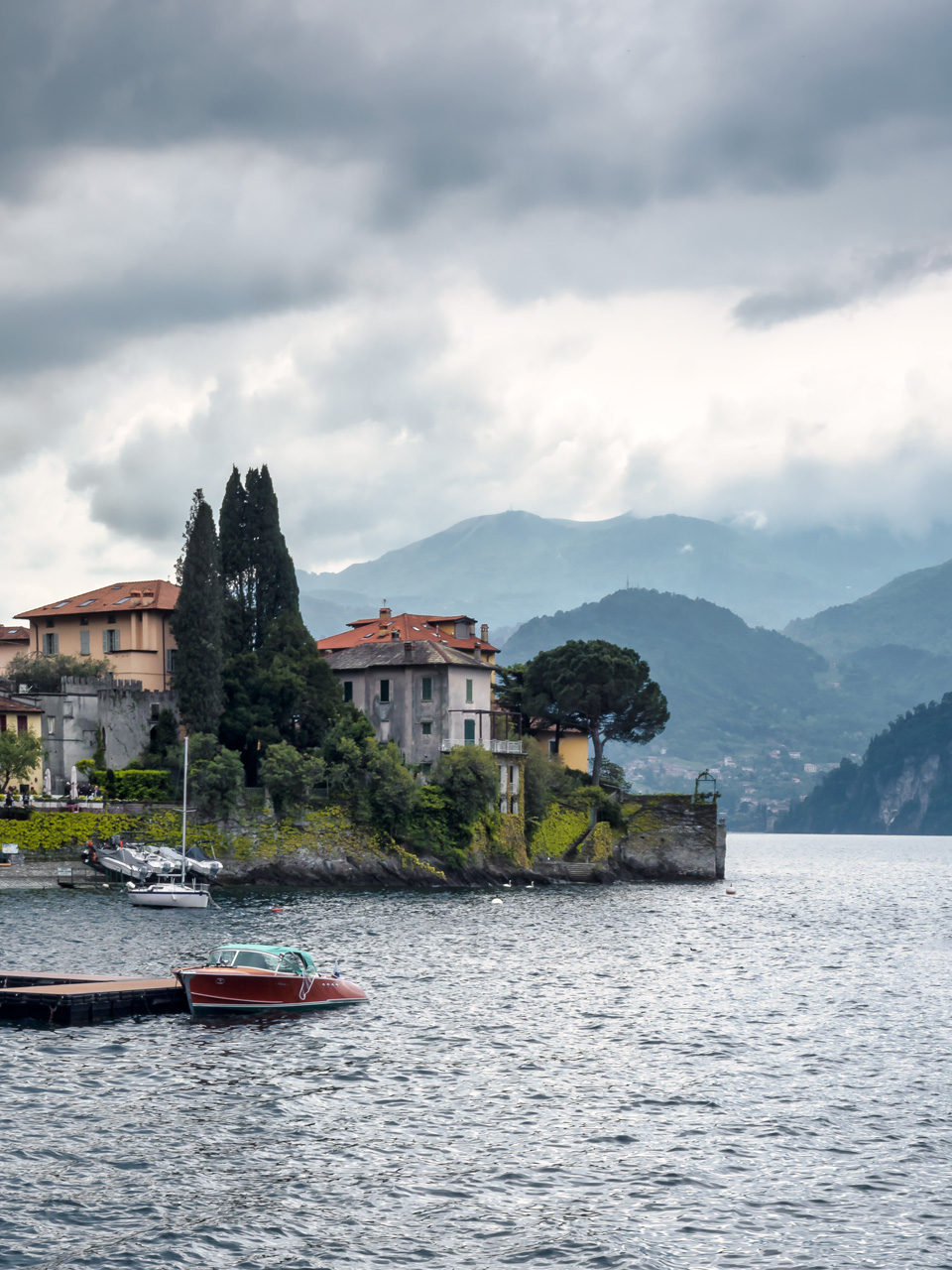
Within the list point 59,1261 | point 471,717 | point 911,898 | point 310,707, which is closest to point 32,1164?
point 59,1261

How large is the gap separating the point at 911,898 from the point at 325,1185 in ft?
360

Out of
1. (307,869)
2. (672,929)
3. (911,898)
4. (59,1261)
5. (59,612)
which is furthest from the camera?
(911,898)

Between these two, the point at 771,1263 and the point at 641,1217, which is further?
the point at 641,1217

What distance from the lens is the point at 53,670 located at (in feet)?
384

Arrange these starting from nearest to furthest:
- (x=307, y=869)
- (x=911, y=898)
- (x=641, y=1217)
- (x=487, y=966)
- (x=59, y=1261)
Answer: (x=59, y=1261) < (x=641, y=1217) < (x=487, y=966) < (x=307, y=869) < (x=911, y=898)

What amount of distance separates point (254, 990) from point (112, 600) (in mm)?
77390

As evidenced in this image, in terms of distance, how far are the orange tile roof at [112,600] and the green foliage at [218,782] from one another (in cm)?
1800

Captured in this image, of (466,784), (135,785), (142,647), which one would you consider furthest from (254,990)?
(142,647)

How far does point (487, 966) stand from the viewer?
63188 mm

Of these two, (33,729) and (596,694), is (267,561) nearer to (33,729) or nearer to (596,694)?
(33,729)

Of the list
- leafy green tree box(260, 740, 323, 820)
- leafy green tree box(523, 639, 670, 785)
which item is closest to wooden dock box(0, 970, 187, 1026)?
leafy green tree box(260, 740, 323, 820)

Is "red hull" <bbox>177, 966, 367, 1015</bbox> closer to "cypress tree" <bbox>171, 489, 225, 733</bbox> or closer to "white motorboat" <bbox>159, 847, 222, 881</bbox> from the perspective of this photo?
"white motorboat" <bbox>159, 847, 222, 881</bbox>

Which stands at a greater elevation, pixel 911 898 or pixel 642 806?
pixel 642 806

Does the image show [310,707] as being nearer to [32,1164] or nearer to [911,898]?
[911,898]
